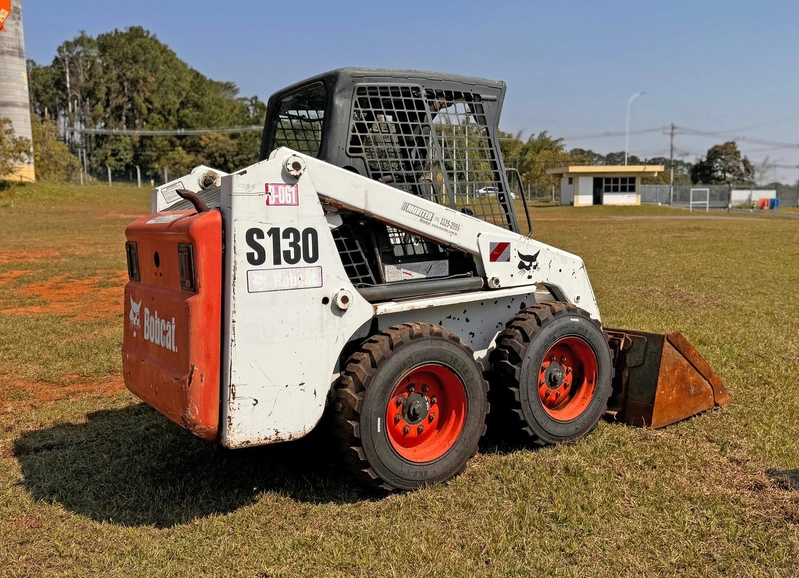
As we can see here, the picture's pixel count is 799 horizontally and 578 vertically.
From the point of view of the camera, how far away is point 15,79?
50875mm

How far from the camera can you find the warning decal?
456 cm

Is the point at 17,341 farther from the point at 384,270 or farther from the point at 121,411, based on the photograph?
the point at 384,270

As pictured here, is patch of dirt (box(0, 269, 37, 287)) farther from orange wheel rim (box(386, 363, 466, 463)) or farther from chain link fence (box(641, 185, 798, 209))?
chain link fence (box(641, 185, 798, 209))

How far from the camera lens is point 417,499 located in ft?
13.1

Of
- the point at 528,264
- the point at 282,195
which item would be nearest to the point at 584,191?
the point at 528,264

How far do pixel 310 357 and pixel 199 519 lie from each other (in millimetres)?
1064

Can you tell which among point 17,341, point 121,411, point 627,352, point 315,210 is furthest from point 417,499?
point 17,341

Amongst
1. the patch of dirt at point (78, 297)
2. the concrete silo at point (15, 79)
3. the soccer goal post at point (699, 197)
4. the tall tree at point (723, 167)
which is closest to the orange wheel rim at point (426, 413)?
the patch of dirt at point (78, 297)

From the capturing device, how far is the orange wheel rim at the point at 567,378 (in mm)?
4805

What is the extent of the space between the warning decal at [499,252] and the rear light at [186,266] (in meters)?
1.89

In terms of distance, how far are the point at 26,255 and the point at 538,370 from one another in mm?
17461

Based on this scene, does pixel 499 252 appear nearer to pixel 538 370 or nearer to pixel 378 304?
pixel 538 370

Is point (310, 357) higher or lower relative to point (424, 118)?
lower

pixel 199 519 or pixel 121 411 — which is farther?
pixel 121 411
